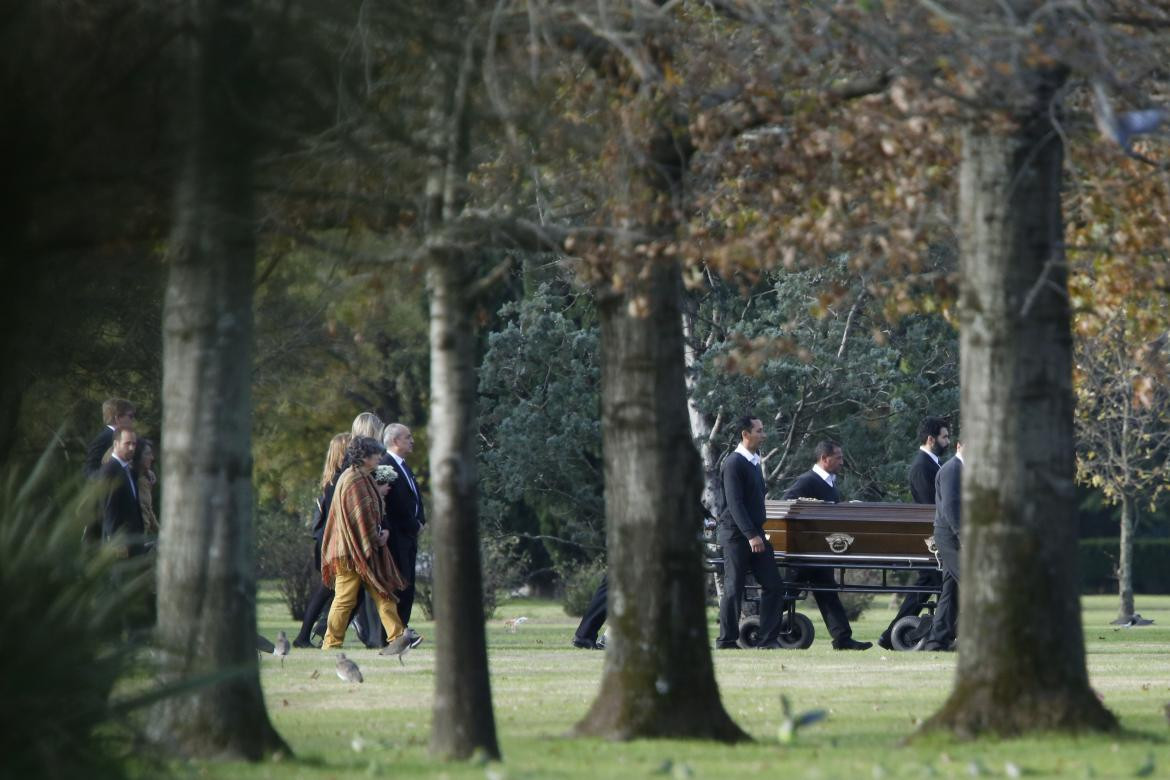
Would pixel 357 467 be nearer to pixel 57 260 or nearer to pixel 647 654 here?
pixel 647 654

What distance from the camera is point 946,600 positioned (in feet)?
70.3

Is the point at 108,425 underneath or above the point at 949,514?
above

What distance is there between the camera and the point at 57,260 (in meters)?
7.66

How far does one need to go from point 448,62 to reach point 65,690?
3.44 metres

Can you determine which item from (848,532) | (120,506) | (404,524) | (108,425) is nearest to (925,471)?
(848,532)

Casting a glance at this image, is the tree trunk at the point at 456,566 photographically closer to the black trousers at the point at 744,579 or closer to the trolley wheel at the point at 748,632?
the black trousers at the point at 744,579

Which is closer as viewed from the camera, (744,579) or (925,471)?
(744,579)

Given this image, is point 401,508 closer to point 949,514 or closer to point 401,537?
point 401,537

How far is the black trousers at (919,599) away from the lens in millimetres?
22516

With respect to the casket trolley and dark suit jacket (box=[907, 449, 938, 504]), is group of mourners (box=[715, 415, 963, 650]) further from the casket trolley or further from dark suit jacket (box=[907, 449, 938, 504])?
the casket trolley

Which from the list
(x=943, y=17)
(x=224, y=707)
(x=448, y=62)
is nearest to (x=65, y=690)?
(x=224, y=707)

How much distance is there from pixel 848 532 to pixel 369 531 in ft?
17.9

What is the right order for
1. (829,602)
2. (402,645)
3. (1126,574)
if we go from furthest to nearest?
(1126,574)
(829,602)
(402,645)

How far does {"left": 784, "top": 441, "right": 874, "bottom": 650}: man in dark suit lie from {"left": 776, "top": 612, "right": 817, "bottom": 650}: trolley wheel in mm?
217
